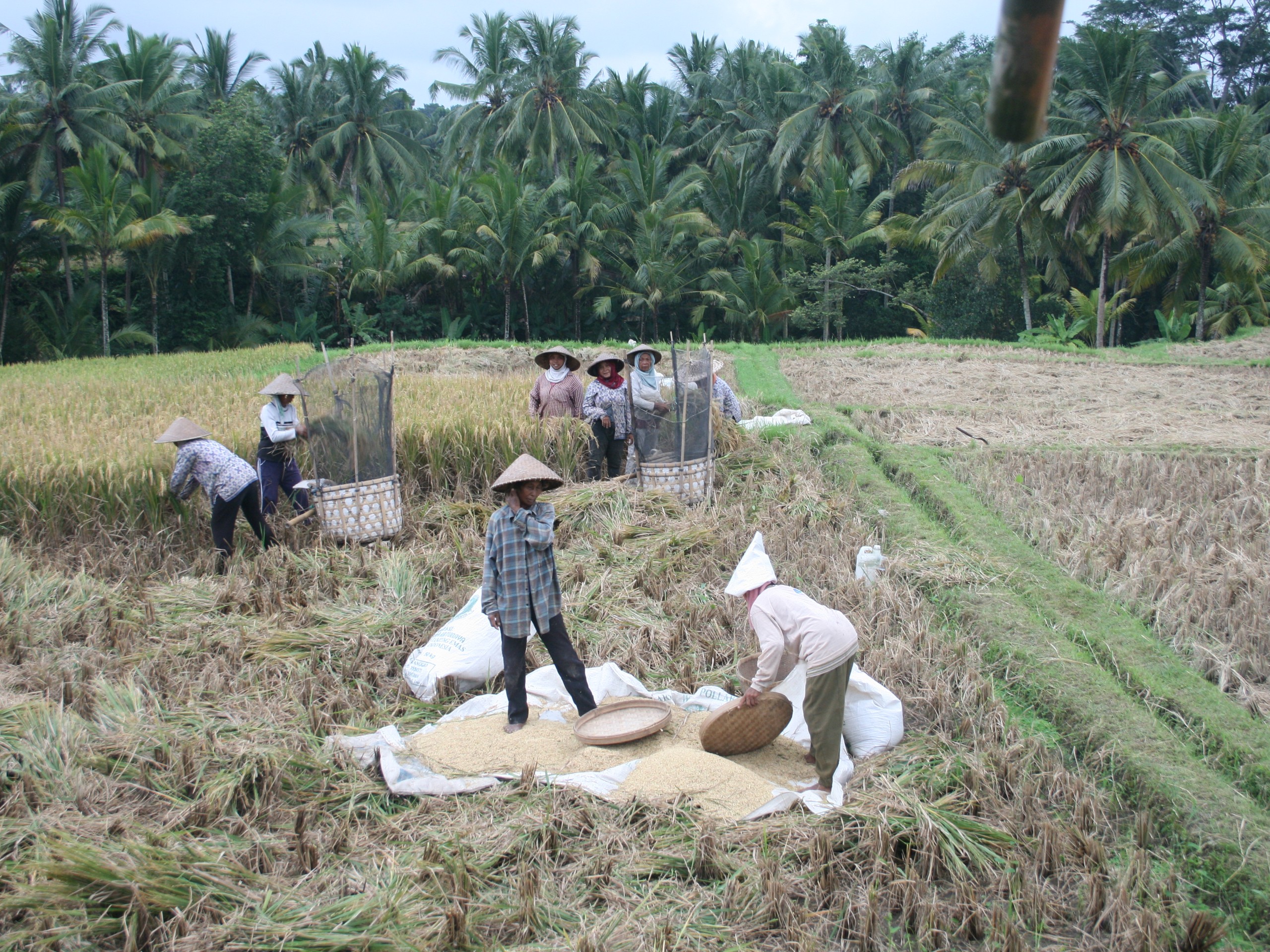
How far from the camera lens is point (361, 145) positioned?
3186 centimetres

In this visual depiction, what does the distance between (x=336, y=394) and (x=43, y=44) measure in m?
23.7

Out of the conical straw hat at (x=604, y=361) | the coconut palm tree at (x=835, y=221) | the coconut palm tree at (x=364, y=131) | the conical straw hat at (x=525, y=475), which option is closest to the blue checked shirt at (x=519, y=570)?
the conical straw hat at (x=525, y=475)

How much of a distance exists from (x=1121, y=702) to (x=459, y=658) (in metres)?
2.83

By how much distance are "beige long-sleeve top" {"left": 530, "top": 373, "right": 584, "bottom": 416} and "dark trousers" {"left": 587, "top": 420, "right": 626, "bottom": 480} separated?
401 mm

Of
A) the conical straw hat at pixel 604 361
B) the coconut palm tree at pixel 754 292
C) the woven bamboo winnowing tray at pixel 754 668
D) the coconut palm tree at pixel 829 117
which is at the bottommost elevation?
the woven bamboo winnowing tray at pixel 754 668

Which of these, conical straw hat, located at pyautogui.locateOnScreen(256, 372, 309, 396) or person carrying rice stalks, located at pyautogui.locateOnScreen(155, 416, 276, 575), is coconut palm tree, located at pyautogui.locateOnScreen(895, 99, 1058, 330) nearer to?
conical straw hat, located at pyautogui.locateOnScreen(256, 372, 309, 396)

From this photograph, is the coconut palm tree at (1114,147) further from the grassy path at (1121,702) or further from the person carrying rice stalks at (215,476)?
the person carrying rice stalks at (215,476)

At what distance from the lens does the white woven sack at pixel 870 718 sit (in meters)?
3.83

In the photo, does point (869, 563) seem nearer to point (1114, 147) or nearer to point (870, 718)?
point (870, 718)

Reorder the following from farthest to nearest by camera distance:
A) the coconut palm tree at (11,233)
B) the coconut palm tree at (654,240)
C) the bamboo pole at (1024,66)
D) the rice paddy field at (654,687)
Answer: the coconut palm tree at (654,240), the coconut palm tree at (11,233), the rice paddy field at (654,687), the bamboo pole at (1024,66)

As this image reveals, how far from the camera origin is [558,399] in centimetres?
790

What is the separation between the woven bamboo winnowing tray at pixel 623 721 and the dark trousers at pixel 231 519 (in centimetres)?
305

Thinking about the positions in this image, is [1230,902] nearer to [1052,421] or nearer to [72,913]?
[72,913]

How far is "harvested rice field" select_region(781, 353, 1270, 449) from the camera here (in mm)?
9344
